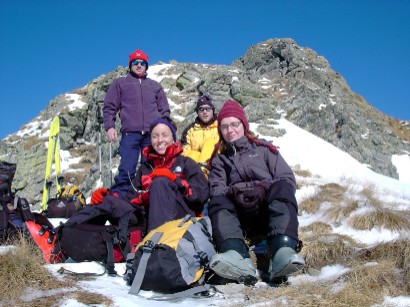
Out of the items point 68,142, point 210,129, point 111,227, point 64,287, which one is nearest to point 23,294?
point 64,287

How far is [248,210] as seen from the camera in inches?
155

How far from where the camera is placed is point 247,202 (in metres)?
3.87

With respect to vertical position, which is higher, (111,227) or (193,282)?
(111,227)

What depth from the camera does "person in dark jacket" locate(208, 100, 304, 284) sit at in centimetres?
327

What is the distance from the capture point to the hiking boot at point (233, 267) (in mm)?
3195

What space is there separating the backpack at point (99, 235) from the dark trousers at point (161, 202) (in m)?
0.29

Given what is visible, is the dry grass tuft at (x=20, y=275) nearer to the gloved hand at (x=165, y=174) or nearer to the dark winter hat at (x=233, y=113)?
the gloved hand at (x=165, y=174)

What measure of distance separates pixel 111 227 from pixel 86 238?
11.4 inches

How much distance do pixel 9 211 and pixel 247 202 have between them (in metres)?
3.15

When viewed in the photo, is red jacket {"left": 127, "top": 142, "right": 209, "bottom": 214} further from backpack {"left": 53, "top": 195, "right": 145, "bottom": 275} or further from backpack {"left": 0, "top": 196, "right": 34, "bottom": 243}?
backpack {"left": 0, "top": 196, "right": 34, "bottom": 243}

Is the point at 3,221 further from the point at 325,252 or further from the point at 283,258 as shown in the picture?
the point at 325,252

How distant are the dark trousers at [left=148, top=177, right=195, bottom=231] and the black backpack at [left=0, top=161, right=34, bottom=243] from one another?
1550 mm

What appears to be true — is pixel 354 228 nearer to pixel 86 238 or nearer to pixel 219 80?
pixel 86 238

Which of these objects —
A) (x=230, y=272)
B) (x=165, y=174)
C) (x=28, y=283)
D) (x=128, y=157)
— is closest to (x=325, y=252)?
(x=230, y=272)
